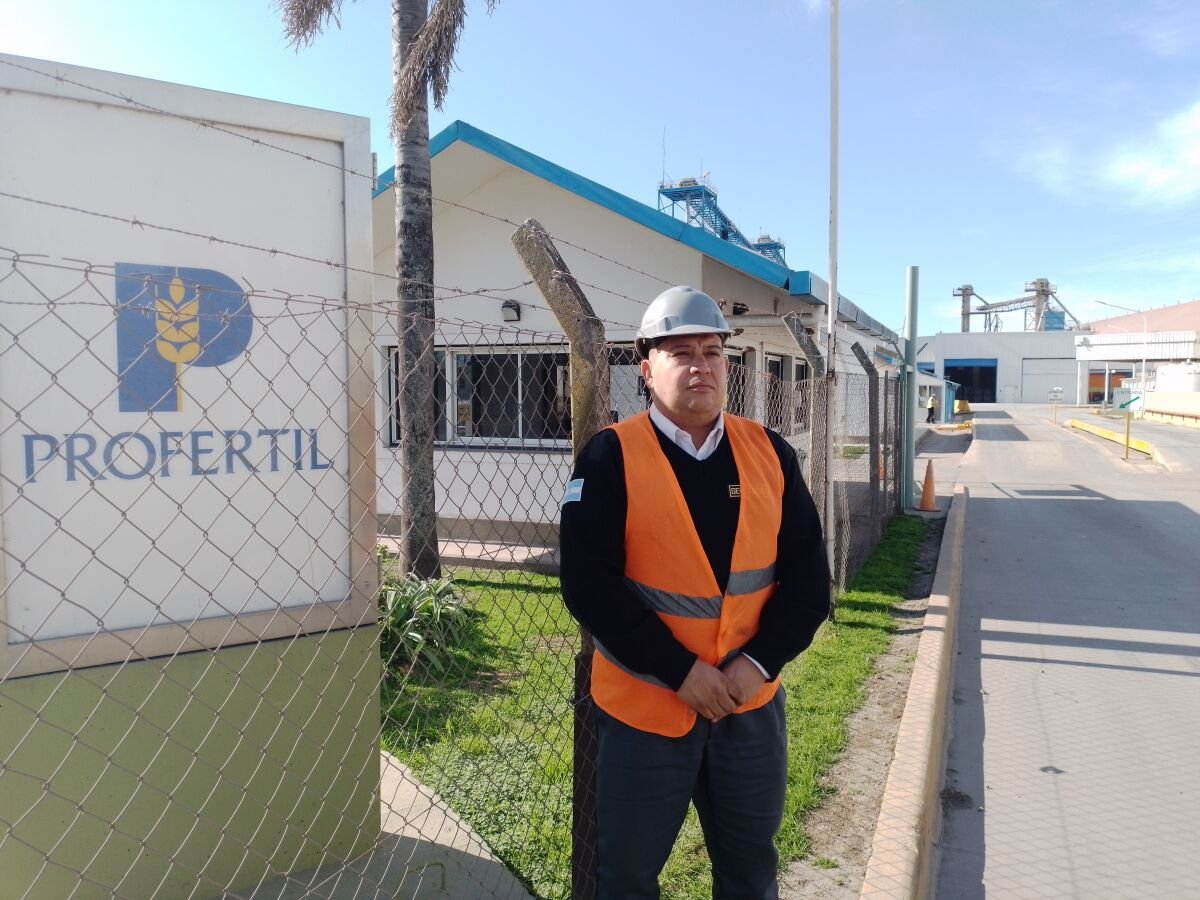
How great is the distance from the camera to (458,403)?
11.3 metres

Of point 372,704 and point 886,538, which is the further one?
point 886,538

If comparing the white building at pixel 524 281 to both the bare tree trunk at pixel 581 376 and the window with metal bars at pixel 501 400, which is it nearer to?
the window with metal bars at pixel 501 400

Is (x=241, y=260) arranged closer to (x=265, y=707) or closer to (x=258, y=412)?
(x=258, y=412)

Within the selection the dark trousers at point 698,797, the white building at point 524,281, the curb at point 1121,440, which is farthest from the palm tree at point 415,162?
the curb at point 1121,440

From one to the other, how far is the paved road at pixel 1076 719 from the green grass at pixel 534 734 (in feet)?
2.10

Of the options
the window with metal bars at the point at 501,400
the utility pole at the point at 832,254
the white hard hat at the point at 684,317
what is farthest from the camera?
the window with metal bars at the point at 501,400

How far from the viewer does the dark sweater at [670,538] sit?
206cm

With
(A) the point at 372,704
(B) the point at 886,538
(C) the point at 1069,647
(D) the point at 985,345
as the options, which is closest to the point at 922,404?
(D) the point at 985,345

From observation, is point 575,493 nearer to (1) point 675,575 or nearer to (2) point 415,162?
(1) point 675,575

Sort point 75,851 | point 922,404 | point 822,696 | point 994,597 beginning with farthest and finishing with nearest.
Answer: point 922,404 → point 994,597 → point 822,696 → point 75,851

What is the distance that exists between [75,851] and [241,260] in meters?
1.82

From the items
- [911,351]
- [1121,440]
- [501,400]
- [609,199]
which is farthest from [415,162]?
[1121,440]

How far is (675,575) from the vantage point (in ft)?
6.97

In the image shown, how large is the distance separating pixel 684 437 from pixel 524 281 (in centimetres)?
818
